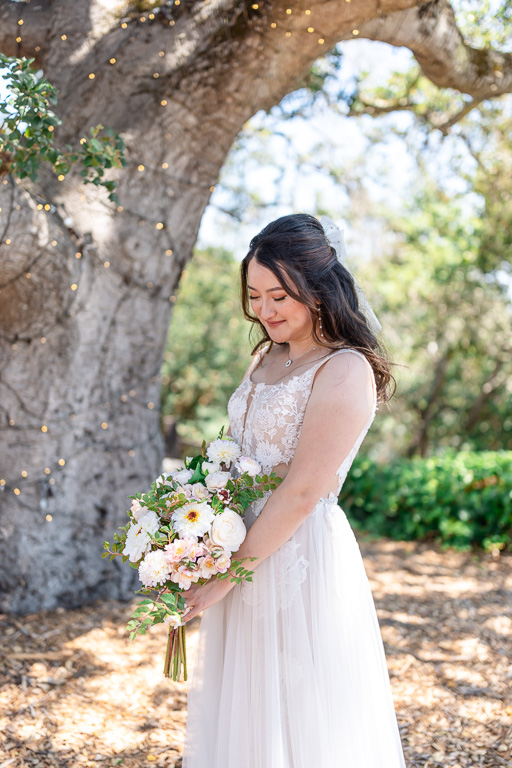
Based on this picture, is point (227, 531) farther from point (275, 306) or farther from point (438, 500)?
point (438, 500)

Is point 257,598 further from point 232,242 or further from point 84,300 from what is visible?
point 232,242

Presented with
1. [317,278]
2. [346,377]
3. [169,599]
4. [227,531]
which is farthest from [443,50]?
[169,599]

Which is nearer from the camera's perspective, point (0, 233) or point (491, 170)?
point (0, 233)

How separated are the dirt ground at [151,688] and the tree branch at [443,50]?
357cm

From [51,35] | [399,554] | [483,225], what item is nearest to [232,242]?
[483,225]

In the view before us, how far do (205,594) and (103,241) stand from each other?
234 centimetres

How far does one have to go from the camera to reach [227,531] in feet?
6.23

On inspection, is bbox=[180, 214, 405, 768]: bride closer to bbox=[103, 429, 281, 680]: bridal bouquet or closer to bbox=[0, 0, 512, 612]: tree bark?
bbox=[103, 429, 281, 680]: bridal bouquet

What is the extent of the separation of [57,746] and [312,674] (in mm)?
1363

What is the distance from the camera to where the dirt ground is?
2.76m

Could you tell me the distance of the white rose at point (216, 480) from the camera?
2006 millimetres

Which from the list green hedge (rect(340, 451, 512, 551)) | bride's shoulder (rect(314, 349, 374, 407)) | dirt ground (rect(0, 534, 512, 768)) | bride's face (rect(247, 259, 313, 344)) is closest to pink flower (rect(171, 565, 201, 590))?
bride's shoulder (rect(314, 349, 374, 407))

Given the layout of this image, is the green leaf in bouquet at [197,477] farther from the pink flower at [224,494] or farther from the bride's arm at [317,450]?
the bride's arm at [317,450]

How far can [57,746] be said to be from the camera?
2.70m
